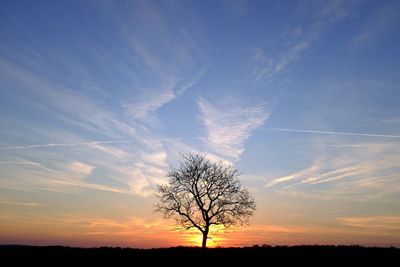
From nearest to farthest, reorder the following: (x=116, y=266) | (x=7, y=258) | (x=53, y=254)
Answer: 1. (x=116, y=266)
2. (x=7, y=258)
3. (x=53, y=254)

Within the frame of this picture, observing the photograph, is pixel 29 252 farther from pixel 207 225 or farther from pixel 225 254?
pixel 207 225

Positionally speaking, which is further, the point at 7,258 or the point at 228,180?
the point at 228,180

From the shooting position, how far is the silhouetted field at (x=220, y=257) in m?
24.9

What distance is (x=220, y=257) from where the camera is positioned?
27969mm

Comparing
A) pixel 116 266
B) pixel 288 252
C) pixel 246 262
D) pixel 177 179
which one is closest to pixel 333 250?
pixel 288 252

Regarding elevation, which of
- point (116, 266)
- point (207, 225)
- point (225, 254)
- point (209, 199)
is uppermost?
point (209, 199)

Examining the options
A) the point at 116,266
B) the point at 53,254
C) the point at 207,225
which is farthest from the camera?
the point at 207,225

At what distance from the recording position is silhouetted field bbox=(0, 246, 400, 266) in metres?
24.9

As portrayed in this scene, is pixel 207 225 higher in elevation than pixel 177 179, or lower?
lower

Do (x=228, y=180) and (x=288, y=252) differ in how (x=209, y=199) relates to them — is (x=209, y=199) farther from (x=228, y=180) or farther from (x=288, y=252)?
(x=288, y=252)

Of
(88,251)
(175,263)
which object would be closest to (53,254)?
(88,251)

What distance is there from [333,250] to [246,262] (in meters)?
8.44

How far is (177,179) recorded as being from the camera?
48.8 metres

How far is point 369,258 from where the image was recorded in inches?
1003
